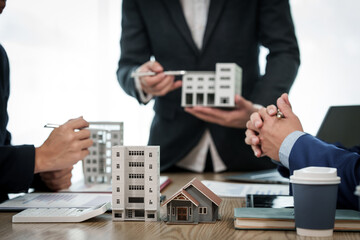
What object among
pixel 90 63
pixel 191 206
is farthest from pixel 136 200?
pixel 90 63

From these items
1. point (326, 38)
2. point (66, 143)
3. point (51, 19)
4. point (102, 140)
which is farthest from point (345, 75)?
point (66, 143)

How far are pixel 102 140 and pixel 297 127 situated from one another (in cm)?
83

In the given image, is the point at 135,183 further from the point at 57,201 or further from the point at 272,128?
the point at 272,128

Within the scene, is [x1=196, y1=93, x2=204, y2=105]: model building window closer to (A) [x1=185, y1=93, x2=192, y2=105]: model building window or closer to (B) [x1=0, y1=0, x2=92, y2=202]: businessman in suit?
(A) [x1=185, y1=93, x2=192, y2=105]: model building window

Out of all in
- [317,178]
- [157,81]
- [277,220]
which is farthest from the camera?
[157,81]

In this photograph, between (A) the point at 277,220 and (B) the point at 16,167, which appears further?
(B) the point at 16,167

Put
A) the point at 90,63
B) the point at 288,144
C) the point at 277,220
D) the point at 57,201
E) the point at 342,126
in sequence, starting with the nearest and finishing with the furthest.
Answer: the point at 277,220 < the point at 288,144 < the point at 57,201 < the point at 342,126 < the point at 90,63

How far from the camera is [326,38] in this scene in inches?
190

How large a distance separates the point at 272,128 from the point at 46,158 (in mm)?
756

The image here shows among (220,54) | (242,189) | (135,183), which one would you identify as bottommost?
(242,189)

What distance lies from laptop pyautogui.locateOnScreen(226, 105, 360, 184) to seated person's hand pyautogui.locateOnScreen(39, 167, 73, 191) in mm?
733

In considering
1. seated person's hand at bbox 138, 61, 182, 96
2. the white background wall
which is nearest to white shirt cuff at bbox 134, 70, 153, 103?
seated person's hand at bbox 138, 61, 182, 96

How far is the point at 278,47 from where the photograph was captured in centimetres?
236

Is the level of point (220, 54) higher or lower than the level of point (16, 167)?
higher
